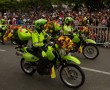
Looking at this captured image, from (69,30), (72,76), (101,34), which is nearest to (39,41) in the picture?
(72,76)

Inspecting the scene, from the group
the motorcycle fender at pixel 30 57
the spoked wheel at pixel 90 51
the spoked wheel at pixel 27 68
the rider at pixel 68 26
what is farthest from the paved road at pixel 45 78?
the rider at pixel 68 26

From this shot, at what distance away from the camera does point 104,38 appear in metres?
14.5

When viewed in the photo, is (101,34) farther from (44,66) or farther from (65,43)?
(65,43)

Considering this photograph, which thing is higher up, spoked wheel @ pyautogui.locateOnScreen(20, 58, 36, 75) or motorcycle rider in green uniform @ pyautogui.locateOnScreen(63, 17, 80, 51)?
motorcycle rider in green uniform @ pyautogui.locateOnScreen(63, 17, 80, 51)

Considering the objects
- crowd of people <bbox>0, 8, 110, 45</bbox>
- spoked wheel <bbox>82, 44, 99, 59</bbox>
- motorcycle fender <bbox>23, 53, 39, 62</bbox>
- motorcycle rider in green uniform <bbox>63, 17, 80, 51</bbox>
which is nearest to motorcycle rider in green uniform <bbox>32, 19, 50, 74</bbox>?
motorcycle fender <bbox>23, 53, 39, 62</bbox>

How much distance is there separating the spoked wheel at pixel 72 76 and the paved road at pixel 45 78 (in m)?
0.15

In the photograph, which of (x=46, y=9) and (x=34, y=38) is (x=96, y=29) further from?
(x=46, y=9)

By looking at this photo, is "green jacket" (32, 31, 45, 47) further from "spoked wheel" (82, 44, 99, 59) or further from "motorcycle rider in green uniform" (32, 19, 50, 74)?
"spoked wheel" (82, 44, 99, 59)

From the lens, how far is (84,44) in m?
11.1

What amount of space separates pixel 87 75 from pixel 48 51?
1.78 metres

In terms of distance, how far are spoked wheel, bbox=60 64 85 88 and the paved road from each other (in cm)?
15

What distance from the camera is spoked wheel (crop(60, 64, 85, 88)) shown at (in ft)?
23.4

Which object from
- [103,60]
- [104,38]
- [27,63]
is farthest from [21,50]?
[104,38]

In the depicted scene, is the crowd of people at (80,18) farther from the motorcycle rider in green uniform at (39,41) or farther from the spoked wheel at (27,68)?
the motorcycle rider in green uniform at (39,41)
